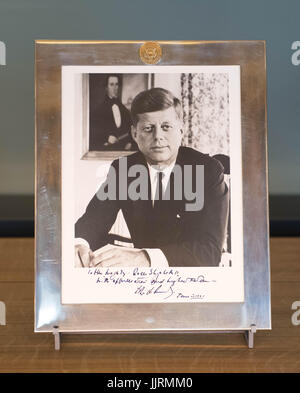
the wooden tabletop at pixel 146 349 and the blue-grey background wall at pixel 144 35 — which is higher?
the blue-grey background wall at pixel 144 35

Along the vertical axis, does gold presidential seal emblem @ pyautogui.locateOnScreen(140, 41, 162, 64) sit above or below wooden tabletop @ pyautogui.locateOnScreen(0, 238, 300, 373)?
above

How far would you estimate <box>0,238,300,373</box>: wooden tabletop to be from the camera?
63 cm

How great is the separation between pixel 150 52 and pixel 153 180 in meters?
0.17

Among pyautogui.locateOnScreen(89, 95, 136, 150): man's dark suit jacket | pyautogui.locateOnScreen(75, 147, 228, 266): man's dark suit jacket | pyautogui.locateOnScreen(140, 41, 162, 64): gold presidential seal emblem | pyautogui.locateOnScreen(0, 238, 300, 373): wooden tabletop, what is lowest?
pyautogui.locateOnScreen(0, 238, 300, 373): wooden tabletop

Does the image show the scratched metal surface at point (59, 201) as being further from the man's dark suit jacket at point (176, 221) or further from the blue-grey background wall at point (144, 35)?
the blue-grey background wall at point (144, 35)

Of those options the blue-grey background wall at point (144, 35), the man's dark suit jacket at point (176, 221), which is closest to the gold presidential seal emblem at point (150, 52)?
the man's dark suit jacket at point (176, 221)

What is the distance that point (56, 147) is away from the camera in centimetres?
65

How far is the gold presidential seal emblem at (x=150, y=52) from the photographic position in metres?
0.65

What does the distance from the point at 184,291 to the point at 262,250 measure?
0.39 feet

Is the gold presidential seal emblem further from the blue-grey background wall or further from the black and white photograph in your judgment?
the blue-grey background wall

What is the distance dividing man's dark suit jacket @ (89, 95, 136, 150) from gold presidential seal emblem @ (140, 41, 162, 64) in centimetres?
7

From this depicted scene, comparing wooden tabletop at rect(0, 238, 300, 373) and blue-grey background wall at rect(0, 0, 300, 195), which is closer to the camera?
wooden tabletop at rect(0, 238, 300, 373)

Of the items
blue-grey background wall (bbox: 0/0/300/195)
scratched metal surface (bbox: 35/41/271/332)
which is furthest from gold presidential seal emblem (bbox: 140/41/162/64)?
blue-grey background wall (bbox: 0/0/300/195)

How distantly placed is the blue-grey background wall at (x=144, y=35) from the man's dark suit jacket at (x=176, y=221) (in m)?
0.39
